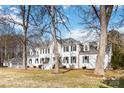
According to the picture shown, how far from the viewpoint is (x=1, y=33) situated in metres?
15.3

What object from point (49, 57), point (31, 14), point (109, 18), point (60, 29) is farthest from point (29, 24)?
point (109, 18)

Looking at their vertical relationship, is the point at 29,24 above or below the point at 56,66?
above

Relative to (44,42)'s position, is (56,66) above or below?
below

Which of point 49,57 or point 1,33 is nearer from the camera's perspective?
point 1,33

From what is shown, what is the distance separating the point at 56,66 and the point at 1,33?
2866mm

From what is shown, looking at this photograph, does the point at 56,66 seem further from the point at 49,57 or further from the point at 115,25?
the point at 115,25

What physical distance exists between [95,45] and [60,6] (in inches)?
244

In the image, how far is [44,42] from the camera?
1530 centimetres
